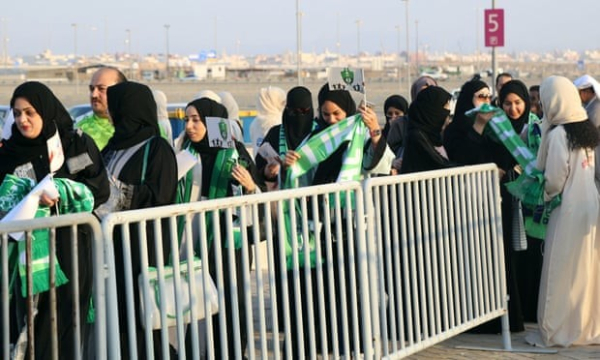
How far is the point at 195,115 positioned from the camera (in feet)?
22.7

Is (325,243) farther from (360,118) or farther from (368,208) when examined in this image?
(360,118)

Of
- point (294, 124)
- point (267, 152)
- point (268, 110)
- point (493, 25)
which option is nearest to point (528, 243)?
point (294, 124)

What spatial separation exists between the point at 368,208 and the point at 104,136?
2245mm

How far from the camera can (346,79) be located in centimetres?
705

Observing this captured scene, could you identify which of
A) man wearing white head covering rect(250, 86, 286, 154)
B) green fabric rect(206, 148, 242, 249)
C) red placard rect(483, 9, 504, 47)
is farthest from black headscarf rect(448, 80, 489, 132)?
red placard rect(483, 9, 504, 47)

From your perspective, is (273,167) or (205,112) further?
(273,167)

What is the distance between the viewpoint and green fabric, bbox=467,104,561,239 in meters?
7.89

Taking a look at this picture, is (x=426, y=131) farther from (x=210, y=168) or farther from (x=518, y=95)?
(x=210, y=168)

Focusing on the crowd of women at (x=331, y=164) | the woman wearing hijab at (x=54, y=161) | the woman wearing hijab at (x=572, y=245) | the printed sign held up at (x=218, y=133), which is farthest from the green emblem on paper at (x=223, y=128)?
the woman wearing hijab at (x=572, y=245)

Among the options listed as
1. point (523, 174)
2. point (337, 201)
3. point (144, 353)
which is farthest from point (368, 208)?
point (523, 174)

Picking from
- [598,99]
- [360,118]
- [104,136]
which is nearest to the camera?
[360,118]

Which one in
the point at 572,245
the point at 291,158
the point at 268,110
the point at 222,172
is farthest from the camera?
the point at 268,110

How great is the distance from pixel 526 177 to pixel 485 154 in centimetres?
45

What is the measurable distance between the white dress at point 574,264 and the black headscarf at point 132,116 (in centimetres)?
293
